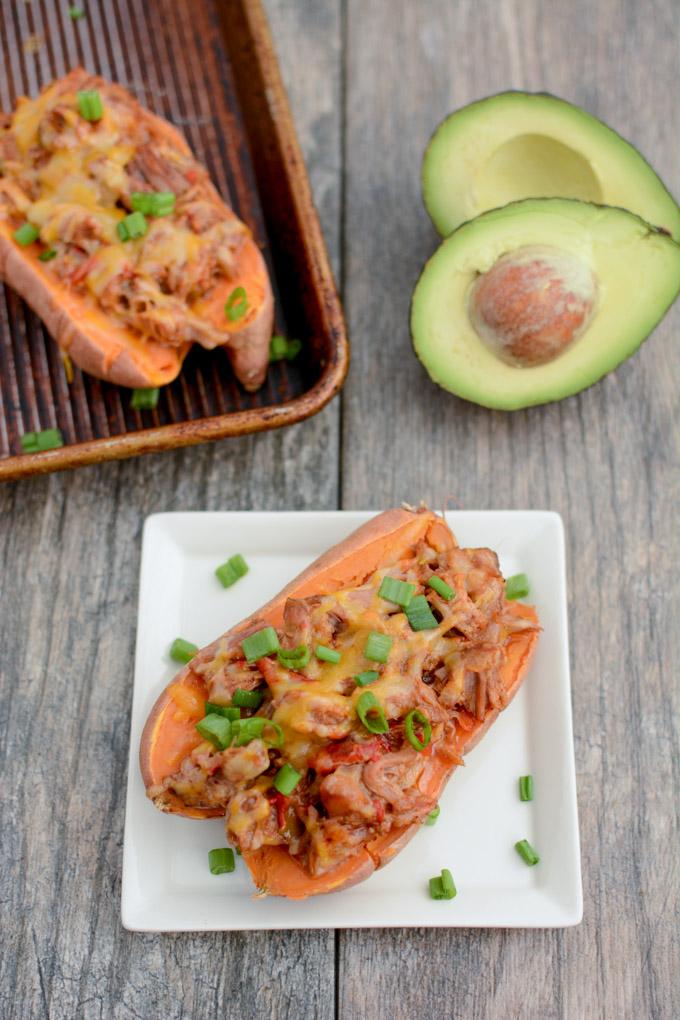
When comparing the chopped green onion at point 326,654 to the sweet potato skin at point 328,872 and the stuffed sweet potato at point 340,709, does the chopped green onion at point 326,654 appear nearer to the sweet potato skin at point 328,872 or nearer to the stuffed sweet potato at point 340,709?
the stuffed sweet potato at point 340,709

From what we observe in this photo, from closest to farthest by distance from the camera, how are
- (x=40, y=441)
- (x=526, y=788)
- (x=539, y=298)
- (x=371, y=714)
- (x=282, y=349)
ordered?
(x=371, y=714)
(x=526, y=788)
(x=539, y=298)
(x=40, y=441)
(x=282, y=349)

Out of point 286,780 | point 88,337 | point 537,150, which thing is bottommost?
point 286,780

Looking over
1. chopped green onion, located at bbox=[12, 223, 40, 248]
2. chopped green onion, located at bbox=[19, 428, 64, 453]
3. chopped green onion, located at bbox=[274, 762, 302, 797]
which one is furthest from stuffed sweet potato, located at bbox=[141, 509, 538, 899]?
chopped green onion, located at bbox=[12, 223, 40, 248]

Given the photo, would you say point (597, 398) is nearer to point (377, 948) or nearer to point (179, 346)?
point (179, 346)

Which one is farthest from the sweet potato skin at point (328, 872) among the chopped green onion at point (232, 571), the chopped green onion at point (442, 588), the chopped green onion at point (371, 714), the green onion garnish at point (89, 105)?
the green onion garnish at point (89, 105)

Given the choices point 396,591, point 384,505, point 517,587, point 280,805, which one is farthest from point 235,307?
point 280,805

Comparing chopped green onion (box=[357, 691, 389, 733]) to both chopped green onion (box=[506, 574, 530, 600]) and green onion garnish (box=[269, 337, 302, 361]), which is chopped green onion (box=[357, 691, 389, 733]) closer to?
chopped green onion (box=[506, 574, 530, 600])

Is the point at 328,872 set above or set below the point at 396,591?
below

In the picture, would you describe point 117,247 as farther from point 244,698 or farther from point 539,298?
point 244,698
